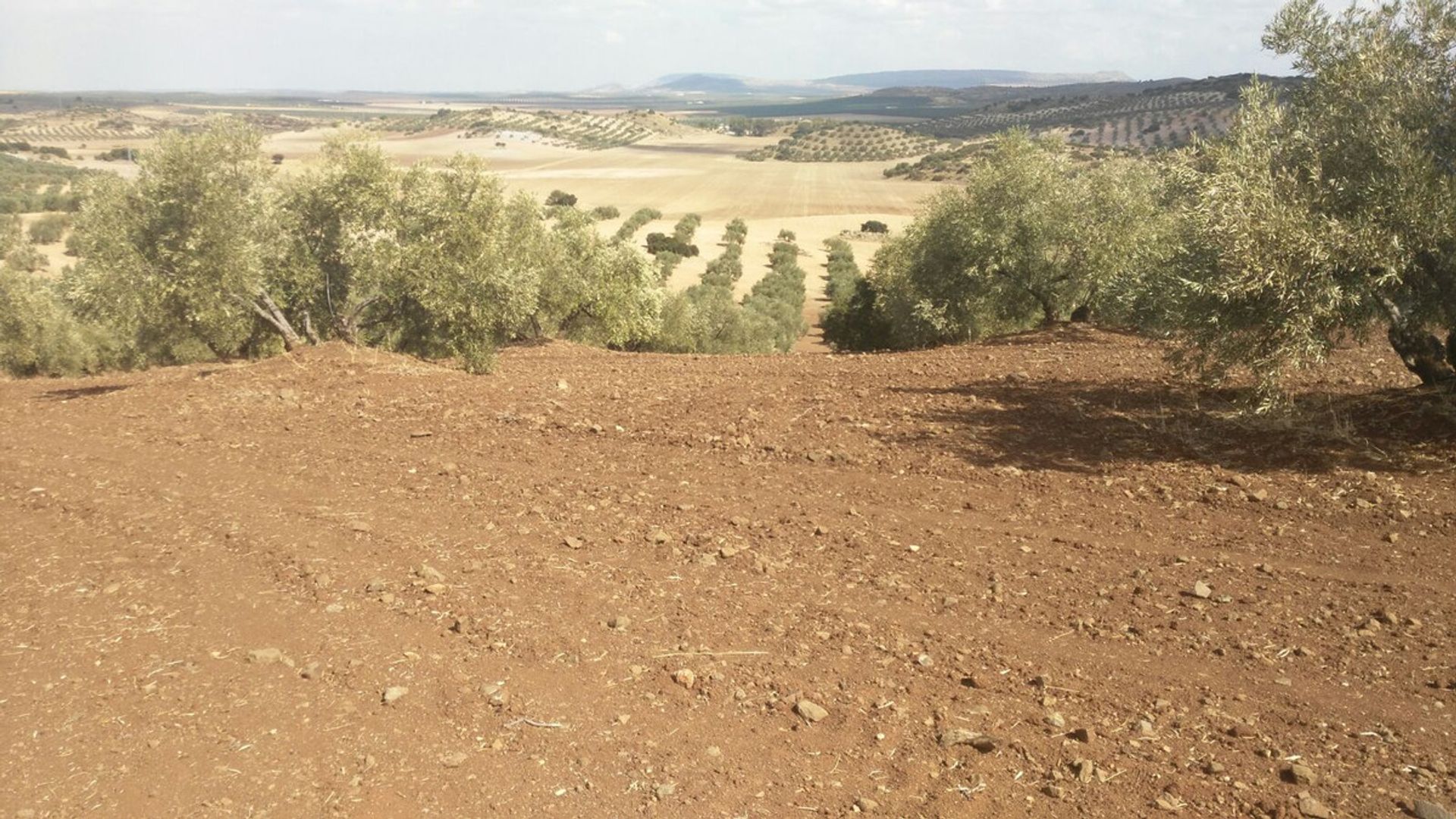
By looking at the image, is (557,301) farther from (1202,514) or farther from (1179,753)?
(1179,753)

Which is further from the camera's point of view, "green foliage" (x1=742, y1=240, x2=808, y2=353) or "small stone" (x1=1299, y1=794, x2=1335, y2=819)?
"green foliage" (x1=742, y1=240, x2=808, y2=353)

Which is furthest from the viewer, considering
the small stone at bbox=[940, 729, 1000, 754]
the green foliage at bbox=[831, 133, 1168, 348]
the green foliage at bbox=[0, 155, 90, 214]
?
the green foliage at bbox=[0, 155, 90, 214]

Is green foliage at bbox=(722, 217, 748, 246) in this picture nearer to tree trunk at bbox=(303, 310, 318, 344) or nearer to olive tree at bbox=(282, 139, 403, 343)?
olive tree at bbox=(282, 139, 403, 343)

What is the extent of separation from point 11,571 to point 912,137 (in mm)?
177071

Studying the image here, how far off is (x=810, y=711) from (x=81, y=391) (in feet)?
53.2

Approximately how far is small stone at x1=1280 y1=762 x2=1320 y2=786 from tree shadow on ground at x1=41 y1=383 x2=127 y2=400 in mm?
17519

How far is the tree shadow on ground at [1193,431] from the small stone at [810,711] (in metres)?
5.31

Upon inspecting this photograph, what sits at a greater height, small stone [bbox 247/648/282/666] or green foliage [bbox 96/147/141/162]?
green foliage [bbox 96/147/141/162]

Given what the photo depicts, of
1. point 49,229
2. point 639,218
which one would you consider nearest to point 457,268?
point 49,229

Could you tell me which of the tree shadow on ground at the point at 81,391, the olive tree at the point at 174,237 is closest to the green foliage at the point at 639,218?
the olive tree at the point at 174,237

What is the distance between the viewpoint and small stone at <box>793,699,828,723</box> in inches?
242

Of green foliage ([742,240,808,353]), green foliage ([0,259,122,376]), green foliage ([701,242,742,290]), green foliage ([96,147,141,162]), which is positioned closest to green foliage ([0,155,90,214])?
green foliage ([96,147,141,162])

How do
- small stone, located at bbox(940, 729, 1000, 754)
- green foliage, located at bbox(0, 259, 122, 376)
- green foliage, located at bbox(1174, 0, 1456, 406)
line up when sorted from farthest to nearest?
green foliage, located at bbox(0, 259, 122, 376) → green foliage, located at bbox(1174, 0, 1456, 406) → small stone, located at bbox(940, 729, 1000, 754)

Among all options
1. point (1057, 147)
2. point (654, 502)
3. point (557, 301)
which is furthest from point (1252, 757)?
point (557, 301)
